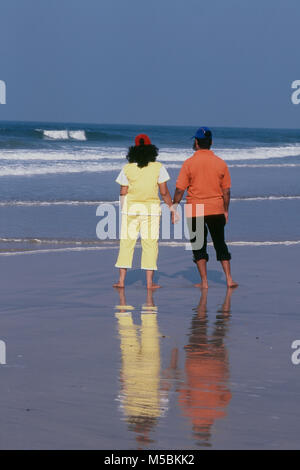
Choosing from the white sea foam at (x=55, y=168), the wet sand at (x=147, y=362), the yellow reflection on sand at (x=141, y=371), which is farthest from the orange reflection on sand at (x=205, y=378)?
the white sea foam at (x=55, y=168)

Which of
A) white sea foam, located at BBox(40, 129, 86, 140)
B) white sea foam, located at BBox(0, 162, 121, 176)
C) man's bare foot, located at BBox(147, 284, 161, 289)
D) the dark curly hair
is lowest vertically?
white sea foam, located at BBox(40, 129, 86, 140)

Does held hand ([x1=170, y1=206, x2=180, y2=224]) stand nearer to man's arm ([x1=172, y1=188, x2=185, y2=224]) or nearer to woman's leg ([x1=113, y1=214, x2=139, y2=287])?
man's arm ([x1=172, y1=188, x2=185, y2=224])

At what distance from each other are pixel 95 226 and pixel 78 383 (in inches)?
361

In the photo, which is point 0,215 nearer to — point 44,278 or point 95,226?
point 95,226

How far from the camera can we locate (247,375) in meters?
5.80

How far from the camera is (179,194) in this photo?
29.5 feet

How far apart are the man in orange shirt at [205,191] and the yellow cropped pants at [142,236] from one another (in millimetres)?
304

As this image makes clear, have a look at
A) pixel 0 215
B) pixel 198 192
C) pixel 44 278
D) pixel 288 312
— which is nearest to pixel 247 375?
pixel 288 312

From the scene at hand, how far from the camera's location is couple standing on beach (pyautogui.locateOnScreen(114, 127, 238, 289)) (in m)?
8.98

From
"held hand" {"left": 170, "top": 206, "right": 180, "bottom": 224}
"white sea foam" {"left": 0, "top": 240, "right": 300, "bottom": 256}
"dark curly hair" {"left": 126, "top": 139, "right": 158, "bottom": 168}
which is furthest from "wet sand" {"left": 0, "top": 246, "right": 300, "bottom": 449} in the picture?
"white sea foam" {"left": 0, "top": 240, "right": 300, "bottom": 256}

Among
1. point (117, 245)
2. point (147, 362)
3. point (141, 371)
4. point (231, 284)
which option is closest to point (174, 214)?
point (231, 284)

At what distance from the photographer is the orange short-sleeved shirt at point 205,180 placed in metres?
8.96

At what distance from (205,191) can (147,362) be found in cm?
321

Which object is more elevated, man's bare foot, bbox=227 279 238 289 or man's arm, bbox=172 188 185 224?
man's arm, bbox=172 188 185 224
